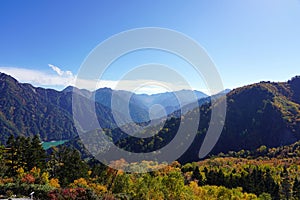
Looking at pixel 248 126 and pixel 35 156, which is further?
pixel 248 126

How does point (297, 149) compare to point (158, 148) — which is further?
point (158, 148)

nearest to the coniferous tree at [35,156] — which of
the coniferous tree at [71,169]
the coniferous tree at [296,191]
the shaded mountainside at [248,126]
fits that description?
the coniferous tree at [71,169]

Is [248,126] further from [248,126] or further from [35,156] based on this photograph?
[35,156]

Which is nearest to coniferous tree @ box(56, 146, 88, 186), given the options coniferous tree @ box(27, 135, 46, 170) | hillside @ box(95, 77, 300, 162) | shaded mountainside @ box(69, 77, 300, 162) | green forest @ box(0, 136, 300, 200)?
green forest @ box(0, 136, 300, 200)

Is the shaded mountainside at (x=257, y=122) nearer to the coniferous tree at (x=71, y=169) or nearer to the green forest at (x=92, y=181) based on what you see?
the green forest at (x=92, y=181)

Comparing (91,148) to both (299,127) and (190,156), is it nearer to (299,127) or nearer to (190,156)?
(190,156)

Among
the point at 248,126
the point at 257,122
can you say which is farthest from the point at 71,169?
the point at 257,122

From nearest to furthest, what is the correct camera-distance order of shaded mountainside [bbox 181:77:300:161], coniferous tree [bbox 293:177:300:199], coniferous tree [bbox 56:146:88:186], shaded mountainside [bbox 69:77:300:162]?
coniferous tree [bbox 56:146:88:186]
coniferous tree [bbox 293:177:300:199]
shaded mountainside [bbox 69:77:300:162]
shaded mountainside [bbox 181:77:300:161]

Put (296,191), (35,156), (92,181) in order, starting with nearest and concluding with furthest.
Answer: (35,156) → (92,181) → (296,191)

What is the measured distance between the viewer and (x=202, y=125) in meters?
125

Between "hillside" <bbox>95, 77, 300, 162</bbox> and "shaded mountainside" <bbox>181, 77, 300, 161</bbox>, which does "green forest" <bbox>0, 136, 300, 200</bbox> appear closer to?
"hillside" <bbox>95, 77, 300, 162</bbox>

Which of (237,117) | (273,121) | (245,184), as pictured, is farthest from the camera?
(237,117)

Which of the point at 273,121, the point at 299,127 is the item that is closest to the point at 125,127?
the point at 273,121

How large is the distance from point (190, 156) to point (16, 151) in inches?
3516
